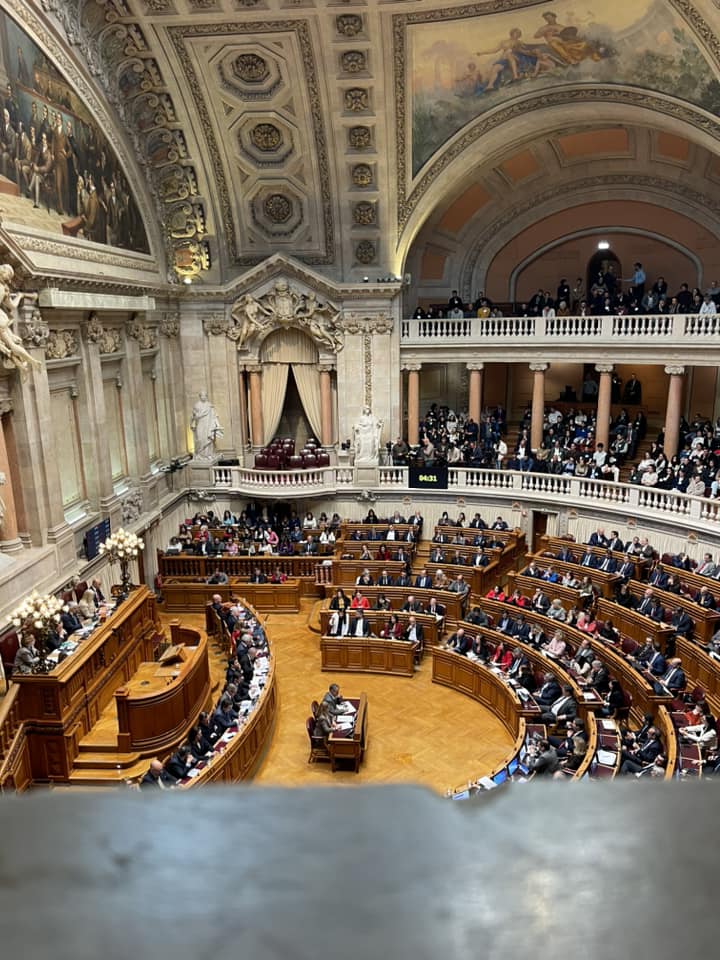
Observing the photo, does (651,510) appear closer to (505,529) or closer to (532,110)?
(505,529)

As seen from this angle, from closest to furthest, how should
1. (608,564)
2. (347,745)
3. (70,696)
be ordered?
(347,745)
(70,696)
(608,564)

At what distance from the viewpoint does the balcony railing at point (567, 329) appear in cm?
2022

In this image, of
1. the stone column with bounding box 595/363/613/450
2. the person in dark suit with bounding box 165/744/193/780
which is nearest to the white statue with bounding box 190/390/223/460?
the stone column with bounding box 595/363/613/450

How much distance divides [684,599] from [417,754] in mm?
6562

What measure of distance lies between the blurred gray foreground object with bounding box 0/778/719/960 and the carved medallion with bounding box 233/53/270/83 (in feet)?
73.9

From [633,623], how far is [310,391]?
14.2 metres

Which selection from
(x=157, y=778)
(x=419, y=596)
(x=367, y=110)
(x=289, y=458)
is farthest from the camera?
(x=289, y=458)

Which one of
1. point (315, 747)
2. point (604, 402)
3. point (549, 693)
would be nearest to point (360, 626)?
point (315, 747)

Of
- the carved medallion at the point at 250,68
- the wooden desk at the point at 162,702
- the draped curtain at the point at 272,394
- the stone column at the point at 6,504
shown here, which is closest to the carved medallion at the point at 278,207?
the carved medallion at the point at 250,68

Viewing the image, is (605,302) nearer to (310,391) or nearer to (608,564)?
(608,564)

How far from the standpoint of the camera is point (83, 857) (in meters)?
0.93

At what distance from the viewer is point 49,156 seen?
15.8 meters

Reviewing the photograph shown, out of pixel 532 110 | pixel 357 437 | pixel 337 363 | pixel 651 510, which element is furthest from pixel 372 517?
pixel 532 110

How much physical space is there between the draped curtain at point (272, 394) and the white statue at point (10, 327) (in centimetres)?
1174
